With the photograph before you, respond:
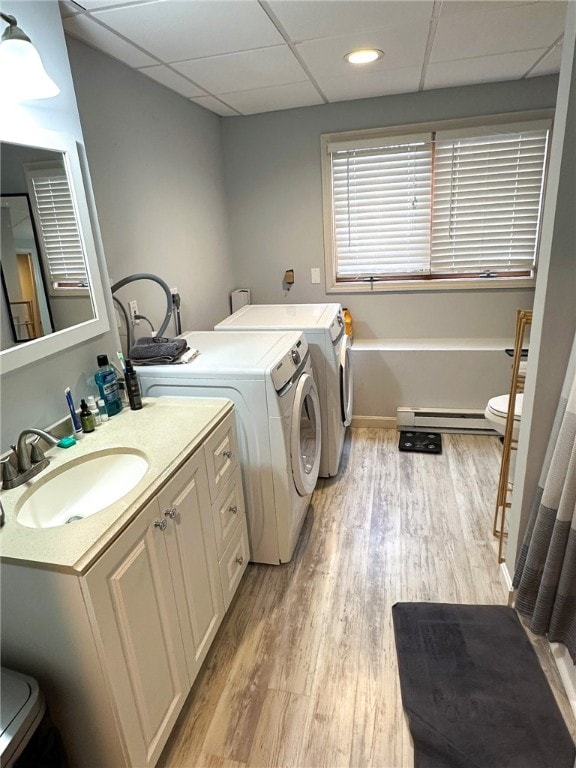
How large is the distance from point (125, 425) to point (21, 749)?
932 millimetres

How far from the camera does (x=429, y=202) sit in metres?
3.26

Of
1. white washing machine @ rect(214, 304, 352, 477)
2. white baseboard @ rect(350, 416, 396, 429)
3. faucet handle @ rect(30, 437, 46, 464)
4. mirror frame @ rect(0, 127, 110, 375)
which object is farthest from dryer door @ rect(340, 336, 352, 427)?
faucet handle @ rect(30, 437, 46, 464)

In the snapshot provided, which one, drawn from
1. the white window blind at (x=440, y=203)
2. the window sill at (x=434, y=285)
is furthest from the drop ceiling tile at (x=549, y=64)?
the window sill at (x=434, y=285)

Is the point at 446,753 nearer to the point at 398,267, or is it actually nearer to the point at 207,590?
the point at 207,590

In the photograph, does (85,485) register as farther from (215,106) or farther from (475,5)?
(215,106)

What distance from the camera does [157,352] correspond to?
2010 mm

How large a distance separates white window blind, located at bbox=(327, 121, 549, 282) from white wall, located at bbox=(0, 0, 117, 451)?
6.74ft

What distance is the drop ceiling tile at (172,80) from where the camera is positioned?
87.4 inches

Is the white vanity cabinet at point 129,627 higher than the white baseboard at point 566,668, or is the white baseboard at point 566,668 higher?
the white vanity cabinet at point 129,627

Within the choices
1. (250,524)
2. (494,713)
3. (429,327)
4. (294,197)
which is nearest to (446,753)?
(494,713)

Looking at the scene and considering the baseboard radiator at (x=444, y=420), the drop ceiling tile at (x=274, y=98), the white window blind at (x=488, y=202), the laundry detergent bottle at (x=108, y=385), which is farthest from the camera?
the baseboard radiator at (x=444, y=420)

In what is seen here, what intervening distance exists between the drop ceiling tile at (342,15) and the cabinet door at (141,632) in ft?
6.01

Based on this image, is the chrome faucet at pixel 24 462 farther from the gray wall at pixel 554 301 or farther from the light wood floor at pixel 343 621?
the gray wall at pixel 554 301

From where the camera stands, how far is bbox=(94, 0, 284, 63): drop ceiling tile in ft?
5.33
